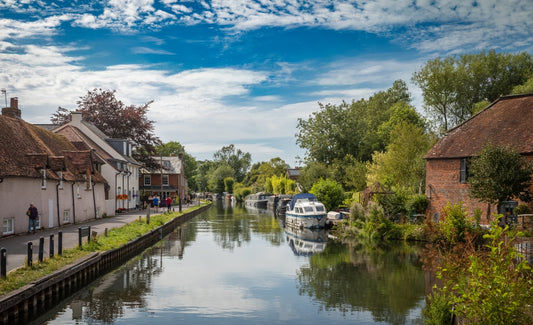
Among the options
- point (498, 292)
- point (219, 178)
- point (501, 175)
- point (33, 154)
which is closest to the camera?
point (498, 292)

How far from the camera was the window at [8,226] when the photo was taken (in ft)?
77.6

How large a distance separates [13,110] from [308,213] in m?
24.0

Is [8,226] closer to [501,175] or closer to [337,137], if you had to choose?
[501,175]

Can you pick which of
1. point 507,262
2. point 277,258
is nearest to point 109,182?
point 277,258

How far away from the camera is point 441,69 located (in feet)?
177

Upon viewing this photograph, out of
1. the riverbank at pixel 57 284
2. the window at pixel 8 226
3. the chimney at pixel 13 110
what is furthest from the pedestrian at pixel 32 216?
the chimney at pixel 13 110

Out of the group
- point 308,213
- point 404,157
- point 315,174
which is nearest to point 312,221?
point 308,213

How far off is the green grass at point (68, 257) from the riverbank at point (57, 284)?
191mm

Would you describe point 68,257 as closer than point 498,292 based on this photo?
No

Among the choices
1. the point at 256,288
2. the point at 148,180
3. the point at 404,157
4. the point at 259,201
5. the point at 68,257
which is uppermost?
the point at 404,157

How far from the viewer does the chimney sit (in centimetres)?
3284

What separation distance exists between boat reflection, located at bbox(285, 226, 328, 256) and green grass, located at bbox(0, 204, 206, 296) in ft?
32.6

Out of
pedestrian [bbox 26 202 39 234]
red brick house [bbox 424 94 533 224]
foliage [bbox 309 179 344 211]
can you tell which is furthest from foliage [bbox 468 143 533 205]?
pedestrian [bbox 26 202 39 234]

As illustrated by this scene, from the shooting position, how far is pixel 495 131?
31.0m
